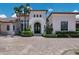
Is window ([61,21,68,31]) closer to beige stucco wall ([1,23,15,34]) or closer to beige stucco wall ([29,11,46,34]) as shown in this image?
beige stucco wall ([29,11,46,34])

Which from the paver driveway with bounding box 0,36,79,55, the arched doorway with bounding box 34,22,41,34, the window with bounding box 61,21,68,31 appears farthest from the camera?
the window with bounding box 61,21,68,31

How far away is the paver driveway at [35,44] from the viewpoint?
991 cm

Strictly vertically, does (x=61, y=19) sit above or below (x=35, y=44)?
above

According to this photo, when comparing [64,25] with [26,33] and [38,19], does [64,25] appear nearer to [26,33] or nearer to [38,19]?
[38,19]

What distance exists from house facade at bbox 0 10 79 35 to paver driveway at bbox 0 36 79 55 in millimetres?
259

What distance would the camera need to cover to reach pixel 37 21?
10.6 metres

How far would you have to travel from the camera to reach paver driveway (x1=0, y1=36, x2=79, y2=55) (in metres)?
9.91

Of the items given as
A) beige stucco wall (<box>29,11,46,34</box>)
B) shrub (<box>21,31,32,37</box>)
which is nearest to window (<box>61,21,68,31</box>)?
beige stucco wall (<box>29,11,46,34</box>)

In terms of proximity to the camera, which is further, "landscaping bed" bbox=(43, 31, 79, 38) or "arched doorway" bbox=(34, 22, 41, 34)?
"arched doorway" bbox=(34, 22, 41, 34)

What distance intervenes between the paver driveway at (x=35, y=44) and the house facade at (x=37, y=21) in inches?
10.2

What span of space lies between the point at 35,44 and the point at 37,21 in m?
0.85

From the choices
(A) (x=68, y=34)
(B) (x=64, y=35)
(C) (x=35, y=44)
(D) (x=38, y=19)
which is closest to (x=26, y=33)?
(C) (x=35, y=44)

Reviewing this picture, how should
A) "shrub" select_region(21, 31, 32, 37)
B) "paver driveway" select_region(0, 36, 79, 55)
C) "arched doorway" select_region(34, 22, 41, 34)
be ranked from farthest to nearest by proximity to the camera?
"arched doorway" select_region(34, 22, 41, 34)
"shrub" select_region(21, 31, 32, 37)
"paver driveway" select_region(0, 36, 79, 55)

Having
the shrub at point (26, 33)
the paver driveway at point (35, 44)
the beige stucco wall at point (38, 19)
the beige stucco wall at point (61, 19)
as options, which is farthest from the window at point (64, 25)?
the shrub at point (26, 33)
